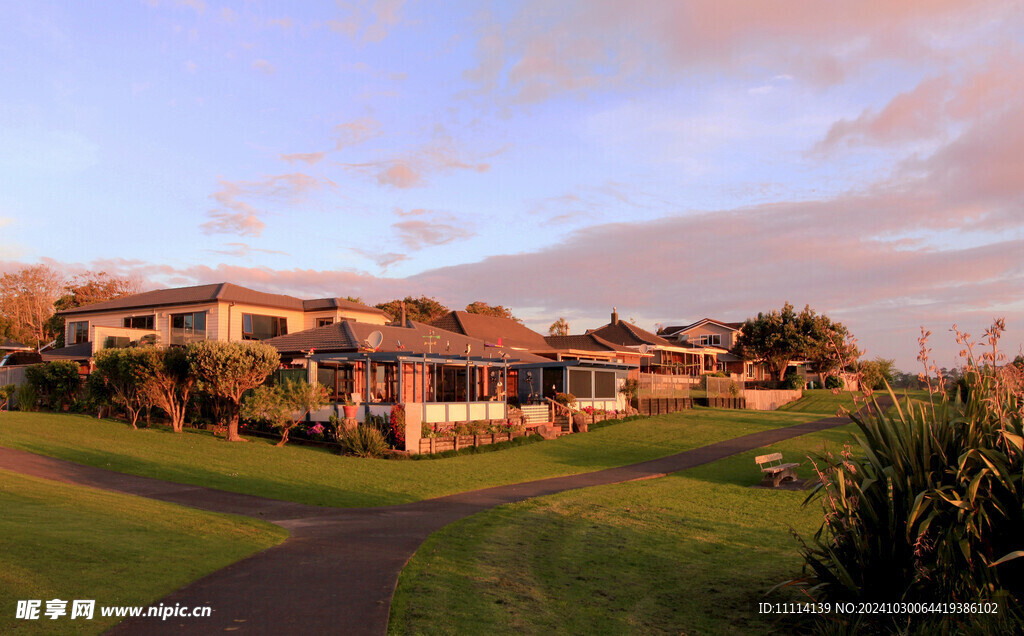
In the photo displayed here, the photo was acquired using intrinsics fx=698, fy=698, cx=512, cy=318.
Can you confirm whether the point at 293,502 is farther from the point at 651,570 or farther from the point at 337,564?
the point at 651,570

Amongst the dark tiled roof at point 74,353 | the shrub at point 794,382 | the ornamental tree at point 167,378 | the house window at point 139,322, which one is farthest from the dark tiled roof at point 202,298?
the shrub at point 794,382

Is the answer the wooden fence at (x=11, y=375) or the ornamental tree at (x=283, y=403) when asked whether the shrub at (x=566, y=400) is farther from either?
the wooden fence at (x=11, y=375)

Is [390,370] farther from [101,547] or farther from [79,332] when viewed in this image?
[79,332]

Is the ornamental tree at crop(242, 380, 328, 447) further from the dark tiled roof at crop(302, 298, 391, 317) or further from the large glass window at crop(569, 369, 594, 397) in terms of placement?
the dark tiled roof at crop(302, 298, 391, 317)

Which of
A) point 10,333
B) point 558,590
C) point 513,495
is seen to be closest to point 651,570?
point 558,590

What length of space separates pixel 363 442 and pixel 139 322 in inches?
967

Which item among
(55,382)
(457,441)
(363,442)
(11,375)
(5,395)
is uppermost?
(11,375)

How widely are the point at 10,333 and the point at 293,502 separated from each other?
63816 millimetres

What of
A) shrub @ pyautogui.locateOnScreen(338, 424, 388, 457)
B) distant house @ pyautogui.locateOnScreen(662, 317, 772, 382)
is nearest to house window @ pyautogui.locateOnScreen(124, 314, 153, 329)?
shrub @ pyautogui.locateOnScreen(338, 424, 388, 457)

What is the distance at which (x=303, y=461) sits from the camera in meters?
20.5

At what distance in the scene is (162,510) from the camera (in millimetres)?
11727

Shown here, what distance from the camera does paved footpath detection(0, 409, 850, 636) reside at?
652 cm

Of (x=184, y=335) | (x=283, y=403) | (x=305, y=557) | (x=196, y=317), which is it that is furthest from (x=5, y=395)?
(x=305, y=557)

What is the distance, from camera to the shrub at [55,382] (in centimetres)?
2981
